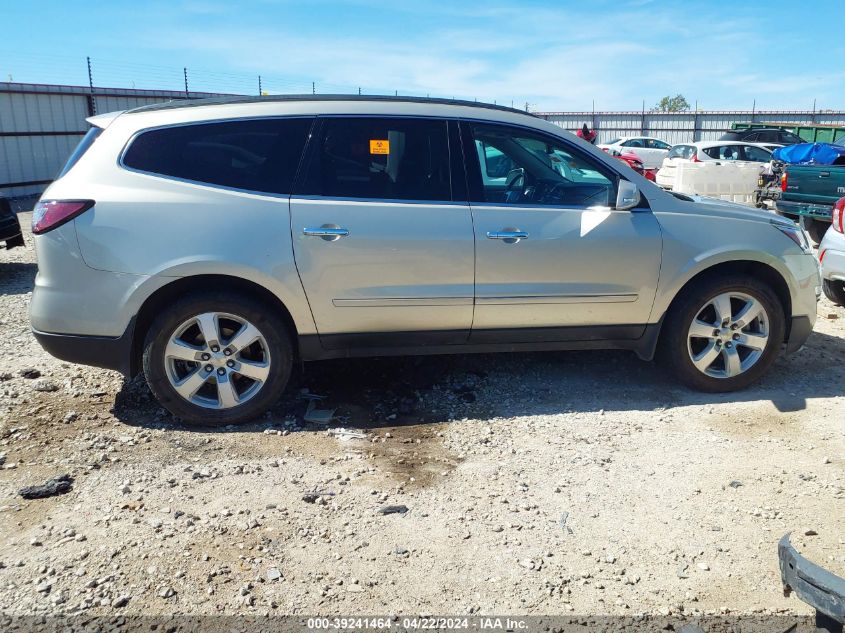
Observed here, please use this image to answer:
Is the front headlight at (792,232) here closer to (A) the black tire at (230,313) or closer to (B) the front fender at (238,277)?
(B) the front fender at (238,277)

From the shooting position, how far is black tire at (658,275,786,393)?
462cm

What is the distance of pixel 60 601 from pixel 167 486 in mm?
891

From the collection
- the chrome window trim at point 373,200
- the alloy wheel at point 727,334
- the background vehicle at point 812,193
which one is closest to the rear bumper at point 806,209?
the background vehicle at point 812,193

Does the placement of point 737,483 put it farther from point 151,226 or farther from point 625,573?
point 151,226

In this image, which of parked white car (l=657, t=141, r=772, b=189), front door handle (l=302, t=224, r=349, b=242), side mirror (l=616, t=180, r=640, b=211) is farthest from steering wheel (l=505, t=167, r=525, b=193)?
parked white car (l=657, t=141, r=772, b=189)

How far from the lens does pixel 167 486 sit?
358 cm

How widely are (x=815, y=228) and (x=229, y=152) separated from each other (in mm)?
9756

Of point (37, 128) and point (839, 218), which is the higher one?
point (37, 128)

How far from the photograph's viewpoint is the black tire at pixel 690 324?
4617 mm

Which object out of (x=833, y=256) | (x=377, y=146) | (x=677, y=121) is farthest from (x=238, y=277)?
(x=677, y=121)

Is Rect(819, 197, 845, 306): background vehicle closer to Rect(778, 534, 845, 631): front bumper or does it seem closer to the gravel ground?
the gravel ground

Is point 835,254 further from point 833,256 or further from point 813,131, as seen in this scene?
point 813,131

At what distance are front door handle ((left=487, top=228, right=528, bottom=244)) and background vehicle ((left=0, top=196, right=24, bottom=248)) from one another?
666 centimetres

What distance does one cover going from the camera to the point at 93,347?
407 centimetres
